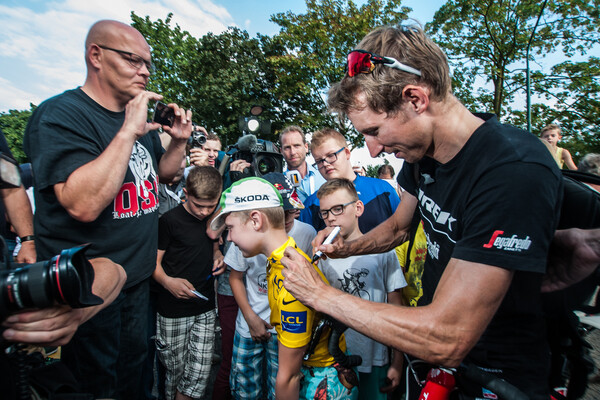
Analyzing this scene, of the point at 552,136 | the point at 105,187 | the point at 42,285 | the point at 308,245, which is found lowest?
the point at 308,245

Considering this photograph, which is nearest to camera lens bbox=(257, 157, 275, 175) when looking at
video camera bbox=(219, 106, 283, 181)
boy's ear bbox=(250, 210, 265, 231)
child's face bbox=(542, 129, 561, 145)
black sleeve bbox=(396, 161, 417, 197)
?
video camera bbox=(219, 106, 283, 181)

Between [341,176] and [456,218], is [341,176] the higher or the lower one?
the higher one

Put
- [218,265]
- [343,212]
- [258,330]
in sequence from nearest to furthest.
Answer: [258,330] → [343,212] → [218,265]

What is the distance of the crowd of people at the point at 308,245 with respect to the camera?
3.60 feet

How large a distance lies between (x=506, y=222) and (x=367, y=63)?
0.94 metres

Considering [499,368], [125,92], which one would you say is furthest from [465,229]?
[125,92]

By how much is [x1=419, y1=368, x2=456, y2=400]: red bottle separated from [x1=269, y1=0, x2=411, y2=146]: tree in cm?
1641

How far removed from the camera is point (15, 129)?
1884 centimetres

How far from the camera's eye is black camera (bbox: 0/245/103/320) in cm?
88

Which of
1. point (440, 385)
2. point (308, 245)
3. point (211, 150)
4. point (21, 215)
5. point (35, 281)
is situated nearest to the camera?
point (35, 281)

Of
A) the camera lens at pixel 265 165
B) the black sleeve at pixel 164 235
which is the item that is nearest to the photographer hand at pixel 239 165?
the camera lens at pixel 265 165

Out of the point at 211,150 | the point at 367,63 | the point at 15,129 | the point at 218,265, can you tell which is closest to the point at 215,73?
the point at 15,129

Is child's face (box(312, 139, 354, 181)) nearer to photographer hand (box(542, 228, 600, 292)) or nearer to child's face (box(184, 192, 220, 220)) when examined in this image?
child's face (box(184, 192, 220, 220))

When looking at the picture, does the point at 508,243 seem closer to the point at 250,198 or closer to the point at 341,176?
the point at 250,198
